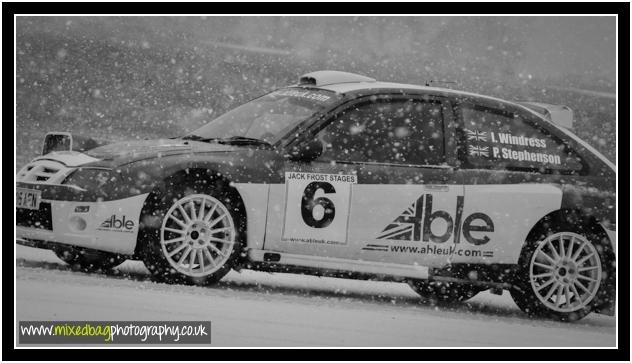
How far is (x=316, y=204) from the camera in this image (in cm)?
707

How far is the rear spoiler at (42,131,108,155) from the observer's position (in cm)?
739

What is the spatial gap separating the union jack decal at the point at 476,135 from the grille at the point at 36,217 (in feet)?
10.3

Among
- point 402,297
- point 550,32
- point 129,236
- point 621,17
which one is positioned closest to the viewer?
point 129,236

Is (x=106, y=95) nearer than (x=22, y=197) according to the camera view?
No

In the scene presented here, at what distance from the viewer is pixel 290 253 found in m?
7.04

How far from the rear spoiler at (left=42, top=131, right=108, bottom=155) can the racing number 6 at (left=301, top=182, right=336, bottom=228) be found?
1.71 metres

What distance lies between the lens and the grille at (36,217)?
6773mm

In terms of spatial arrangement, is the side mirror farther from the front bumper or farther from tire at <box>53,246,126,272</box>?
tire at <box>53,246,126,272</box>

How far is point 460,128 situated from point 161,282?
101 inches

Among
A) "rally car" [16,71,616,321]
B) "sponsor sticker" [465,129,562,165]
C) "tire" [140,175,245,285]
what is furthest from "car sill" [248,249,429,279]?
"sponsor sticker" [465,129,562,165]

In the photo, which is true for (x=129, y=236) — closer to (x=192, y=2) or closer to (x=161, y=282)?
(x=161, y=282)

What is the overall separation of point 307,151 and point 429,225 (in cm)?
106

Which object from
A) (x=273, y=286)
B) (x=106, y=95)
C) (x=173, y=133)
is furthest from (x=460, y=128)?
(x=106, y=95)

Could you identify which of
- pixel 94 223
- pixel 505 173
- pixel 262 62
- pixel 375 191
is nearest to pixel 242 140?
pixel 375 191
